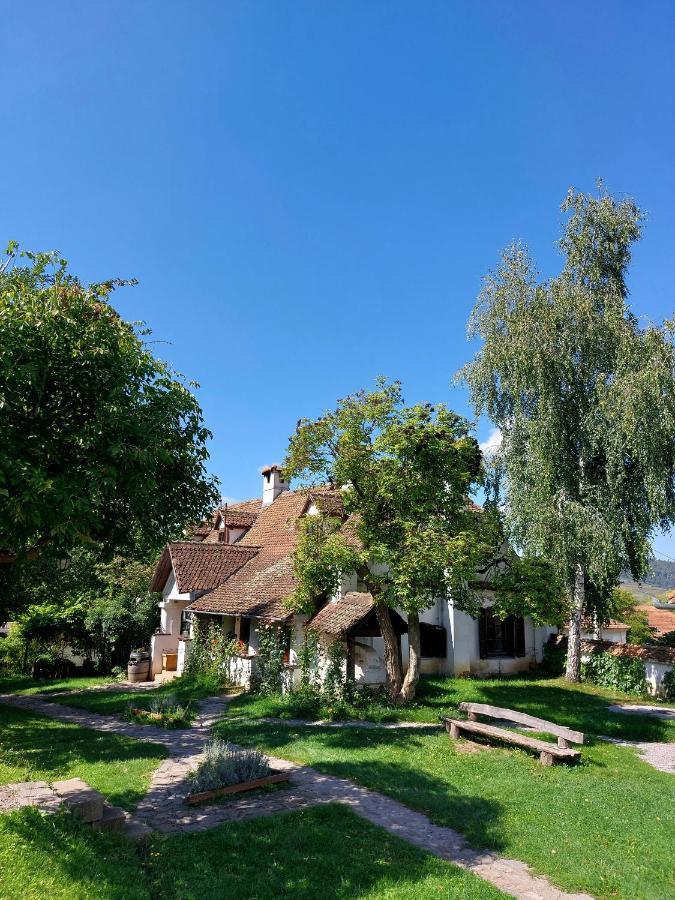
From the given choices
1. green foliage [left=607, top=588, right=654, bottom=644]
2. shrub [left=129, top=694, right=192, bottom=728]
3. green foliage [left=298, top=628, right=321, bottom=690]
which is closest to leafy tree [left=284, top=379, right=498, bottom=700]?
green foliage [left=298, top=628, right=321, bottom=690]

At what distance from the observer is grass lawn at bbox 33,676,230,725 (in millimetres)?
16828

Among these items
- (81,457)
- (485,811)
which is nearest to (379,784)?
(485,811)

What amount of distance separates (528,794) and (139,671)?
17534mm

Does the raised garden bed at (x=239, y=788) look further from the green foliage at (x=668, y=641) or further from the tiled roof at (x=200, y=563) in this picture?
the green foliage at (x=668, y=641)

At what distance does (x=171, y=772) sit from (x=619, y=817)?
7.03m

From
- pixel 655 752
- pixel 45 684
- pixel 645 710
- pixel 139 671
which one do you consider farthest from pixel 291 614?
pixel 45 684

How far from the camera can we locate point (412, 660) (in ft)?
51.2

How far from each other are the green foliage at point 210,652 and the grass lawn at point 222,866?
1290cm

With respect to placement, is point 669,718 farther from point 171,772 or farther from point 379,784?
point 171,772

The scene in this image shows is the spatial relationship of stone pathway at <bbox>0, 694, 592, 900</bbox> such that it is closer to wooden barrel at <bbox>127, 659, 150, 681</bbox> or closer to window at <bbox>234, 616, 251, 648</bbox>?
window at <bbox>234, 616, 251, 648</bbox>

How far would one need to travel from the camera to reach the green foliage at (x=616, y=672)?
1955cm

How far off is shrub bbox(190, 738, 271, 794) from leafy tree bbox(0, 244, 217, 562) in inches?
159

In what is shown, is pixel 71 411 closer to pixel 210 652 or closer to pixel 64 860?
pixel 64 860

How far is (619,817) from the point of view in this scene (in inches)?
324
